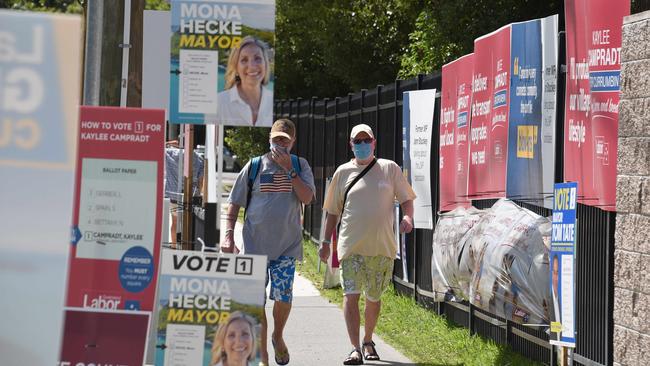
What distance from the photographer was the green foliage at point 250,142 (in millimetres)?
27812

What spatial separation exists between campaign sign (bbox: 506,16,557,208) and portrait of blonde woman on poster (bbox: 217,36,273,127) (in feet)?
7.84

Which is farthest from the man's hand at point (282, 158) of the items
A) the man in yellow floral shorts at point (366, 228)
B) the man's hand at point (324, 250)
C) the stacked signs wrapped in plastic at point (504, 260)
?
the stacked signs wrapped in plastic at point (504, 260)

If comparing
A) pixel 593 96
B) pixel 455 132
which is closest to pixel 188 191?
pixel 593 96

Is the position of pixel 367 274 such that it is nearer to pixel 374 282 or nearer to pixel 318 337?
pixel 374 282

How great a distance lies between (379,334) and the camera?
10695mm

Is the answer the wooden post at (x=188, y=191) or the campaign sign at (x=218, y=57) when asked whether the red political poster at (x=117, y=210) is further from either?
the wooden post at (x=188, y=191)

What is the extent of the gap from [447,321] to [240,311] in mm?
5107

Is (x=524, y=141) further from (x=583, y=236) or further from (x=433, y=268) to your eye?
(x=433, y=268)

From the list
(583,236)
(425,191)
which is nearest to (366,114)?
(425,191)

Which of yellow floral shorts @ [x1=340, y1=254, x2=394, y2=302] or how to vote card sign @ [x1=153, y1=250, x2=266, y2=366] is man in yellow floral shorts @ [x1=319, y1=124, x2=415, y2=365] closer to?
yellow floral shorts @ [x1=340, y1=254, x2=394, y2=302]

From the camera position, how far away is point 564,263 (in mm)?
6414

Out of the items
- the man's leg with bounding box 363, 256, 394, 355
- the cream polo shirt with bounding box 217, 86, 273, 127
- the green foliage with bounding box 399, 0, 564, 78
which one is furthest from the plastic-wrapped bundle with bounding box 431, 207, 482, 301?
the green foliage with bounding box 399, 0, 564, 78

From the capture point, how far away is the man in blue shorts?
8375 mm

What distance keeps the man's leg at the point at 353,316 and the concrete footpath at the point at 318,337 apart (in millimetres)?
218
